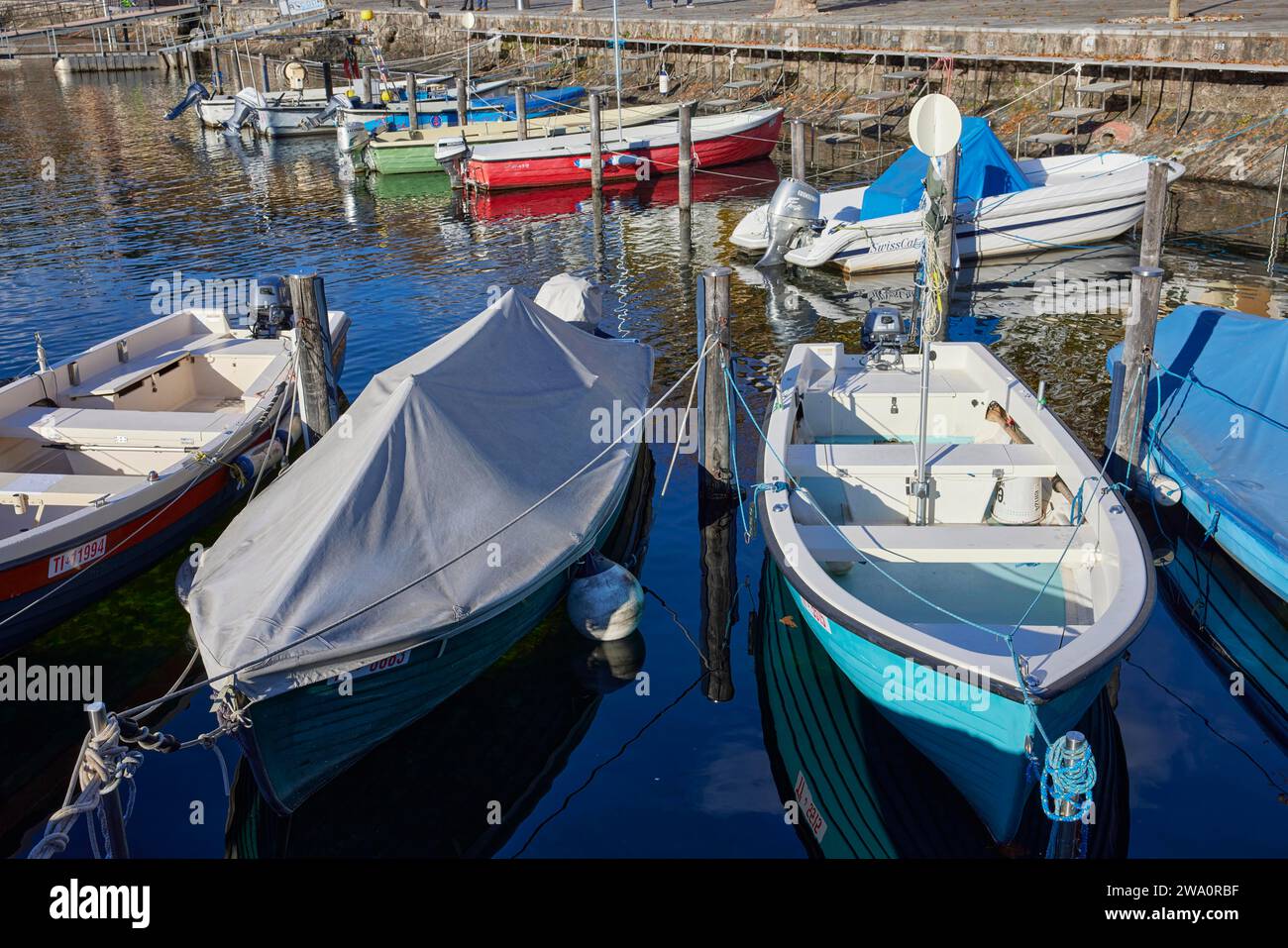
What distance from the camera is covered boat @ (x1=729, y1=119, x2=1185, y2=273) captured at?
72.4 feet

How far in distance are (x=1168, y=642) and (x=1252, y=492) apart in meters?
1.78

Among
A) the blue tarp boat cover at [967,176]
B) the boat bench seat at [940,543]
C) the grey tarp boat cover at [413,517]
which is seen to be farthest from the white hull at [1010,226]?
the boat bench seat at [940,543]

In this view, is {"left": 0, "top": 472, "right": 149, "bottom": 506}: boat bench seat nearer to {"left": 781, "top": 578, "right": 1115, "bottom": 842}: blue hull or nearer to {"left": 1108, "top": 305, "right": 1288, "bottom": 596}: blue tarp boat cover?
{"left": 781, "top": 578, "right": 1115, "bottom": 842}: blue hull

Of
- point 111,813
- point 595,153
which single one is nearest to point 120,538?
point 111,813

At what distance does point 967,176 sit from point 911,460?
43.8 feet

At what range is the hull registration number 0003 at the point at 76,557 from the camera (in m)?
10.5

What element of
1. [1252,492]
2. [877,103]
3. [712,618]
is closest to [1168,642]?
[1252,492]

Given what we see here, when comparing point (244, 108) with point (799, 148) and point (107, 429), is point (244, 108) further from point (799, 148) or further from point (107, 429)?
point (107, 429)

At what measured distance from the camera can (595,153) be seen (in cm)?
2947

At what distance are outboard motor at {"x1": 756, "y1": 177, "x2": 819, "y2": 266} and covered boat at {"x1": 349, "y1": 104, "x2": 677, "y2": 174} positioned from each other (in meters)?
13.4

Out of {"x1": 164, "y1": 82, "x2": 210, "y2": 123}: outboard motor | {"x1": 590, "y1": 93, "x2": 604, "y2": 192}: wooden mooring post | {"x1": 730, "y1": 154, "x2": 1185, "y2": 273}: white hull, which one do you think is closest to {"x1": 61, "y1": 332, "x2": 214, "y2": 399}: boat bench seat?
{"x1": 730, "y1": 154, "x2": 1185, "y2": 273}: white hull

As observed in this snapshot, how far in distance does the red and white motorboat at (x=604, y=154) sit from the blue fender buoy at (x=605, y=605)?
888 inches
